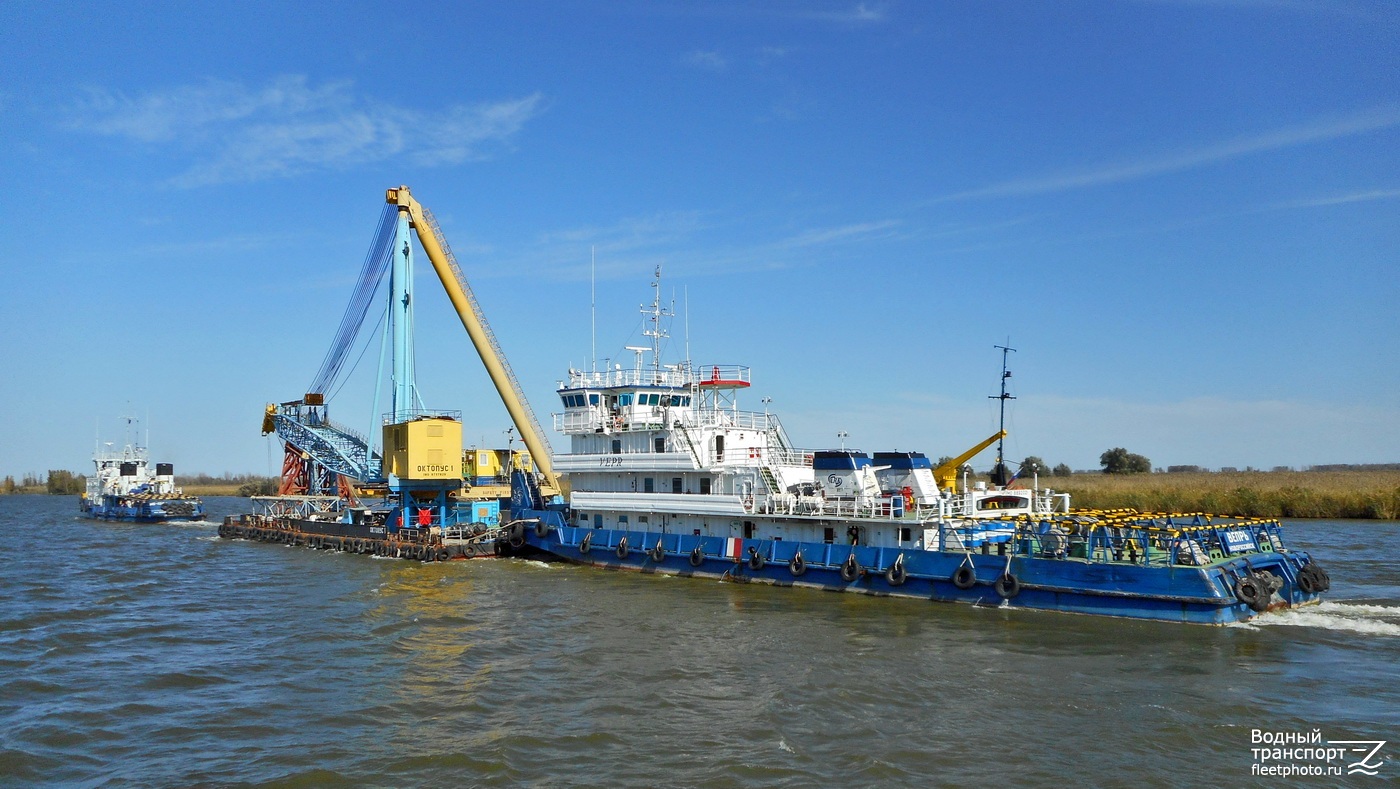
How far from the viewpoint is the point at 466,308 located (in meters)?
41.3

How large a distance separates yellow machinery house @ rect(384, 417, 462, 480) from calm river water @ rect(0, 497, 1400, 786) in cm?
952

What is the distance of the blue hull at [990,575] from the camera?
18219 millimetres

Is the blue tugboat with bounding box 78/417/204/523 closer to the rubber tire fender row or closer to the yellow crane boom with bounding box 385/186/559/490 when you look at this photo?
the yellow crane boom with bounding box 385/186/559/490

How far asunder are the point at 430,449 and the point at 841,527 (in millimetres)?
17179

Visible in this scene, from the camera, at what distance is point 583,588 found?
81.8ft

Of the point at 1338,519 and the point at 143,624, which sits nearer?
the point at 143,624

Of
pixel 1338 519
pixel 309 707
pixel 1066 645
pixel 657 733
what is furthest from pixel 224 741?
pixel 1338 519

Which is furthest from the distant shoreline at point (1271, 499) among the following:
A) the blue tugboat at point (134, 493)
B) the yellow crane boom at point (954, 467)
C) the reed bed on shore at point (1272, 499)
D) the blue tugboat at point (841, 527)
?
the blue tugboat at point (134, 493)

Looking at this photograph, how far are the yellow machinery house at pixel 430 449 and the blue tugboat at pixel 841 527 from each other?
2714mm

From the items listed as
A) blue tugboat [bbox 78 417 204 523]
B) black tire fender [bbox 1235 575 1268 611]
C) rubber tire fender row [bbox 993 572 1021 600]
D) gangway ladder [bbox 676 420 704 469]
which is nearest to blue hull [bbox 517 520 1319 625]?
rubber tire fender row [bbox 993 572 1021 600]

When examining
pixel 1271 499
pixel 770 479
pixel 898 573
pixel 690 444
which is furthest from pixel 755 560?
pixel 1271 499

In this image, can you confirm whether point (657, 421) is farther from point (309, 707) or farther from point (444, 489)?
point (309, 707)

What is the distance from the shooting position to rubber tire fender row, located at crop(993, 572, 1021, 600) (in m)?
20.1

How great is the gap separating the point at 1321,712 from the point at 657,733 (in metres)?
9.76
